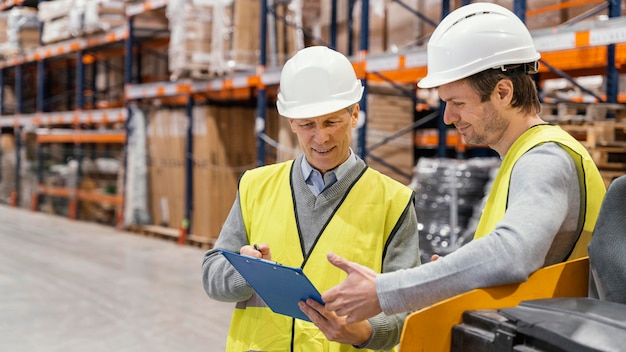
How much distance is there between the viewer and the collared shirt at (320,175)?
204 cm

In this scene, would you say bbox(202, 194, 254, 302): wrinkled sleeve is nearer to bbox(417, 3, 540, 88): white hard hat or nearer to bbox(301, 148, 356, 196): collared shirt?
bbox(301, 148, 356, 196): collared shirt

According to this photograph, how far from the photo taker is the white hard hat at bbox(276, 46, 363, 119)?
6.51 feet

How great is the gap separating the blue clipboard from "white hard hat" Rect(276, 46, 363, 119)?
0.49 metres

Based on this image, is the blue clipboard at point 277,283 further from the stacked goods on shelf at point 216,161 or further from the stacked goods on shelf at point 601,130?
the stacked goods on shelf at point 216,161

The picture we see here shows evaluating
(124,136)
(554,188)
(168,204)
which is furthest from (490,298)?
(124,136)

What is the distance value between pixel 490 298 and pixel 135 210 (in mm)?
9089

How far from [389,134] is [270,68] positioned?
5.84 ft

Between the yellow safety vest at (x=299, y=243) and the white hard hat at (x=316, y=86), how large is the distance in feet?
0.75

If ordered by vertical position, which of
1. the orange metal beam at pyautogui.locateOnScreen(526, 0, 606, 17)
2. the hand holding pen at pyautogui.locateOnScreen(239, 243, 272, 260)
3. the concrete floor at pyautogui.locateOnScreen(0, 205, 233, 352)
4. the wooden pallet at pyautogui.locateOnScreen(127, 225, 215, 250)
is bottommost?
the concrete floor at pyautogui.locateOnScreen(0, 205, 233, 352)

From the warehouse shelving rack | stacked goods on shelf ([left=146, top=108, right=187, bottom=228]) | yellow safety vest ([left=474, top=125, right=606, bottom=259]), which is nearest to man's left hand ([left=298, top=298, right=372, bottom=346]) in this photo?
yellow safety vest ([left=474, top=125, right=606, bottom=259])

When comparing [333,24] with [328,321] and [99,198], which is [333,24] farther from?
[328,321]

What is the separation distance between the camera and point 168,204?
9836mm

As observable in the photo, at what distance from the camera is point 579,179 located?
1.53m

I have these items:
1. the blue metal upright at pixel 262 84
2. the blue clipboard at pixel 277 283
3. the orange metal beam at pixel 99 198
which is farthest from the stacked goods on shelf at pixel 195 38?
the blue clipboard at pixel 277 283
